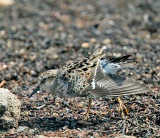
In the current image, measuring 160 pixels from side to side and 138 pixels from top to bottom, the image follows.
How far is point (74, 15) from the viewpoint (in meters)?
15.7

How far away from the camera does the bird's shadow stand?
7230mm

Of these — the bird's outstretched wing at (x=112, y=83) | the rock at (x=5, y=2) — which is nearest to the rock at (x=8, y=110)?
the bird's outstretched wing at (x=112, y=83)

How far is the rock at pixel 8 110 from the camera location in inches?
261

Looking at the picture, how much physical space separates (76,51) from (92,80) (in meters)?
4.15

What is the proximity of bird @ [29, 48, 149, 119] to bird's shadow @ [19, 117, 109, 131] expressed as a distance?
0.26 metres

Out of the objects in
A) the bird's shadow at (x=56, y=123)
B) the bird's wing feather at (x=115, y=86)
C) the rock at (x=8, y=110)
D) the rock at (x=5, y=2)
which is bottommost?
the bird's shadow at (x=56, y=123)

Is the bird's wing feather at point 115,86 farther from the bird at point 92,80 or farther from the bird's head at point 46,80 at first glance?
the bird's head at point 46,80

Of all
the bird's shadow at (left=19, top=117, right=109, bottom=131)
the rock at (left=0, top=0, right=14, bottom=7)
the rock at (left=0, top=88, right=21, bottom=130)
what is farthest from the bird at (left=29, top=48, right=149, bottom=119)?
the rock at (left=0, top=0, right=14, bottom=7)

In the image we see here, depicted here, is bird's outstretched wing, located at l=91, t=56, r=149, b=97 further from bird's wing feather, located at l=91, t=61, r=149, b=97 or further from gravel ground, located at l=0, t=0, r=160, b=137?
gravel ground, located at l=0, t=0, r=160, b=137

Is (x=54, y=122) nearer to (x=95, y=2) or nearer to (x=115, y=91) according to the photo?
(x=115, y=91)

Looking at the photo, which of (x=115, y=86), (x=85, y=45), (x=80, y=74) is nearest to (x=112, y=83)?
(x=115, y=86)

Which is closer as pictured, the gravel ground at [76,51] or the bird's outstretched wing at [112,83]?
the bird's outstretched wing at [112,83]

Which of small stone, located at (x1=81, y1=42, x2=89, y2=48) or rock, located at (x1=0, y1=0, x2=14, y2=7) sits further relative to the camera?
rock, located at (x1=0, y1=0, x2=14, y2=7)

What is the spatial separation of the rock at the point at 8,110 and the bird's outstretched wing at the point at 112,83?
1.74 meters
